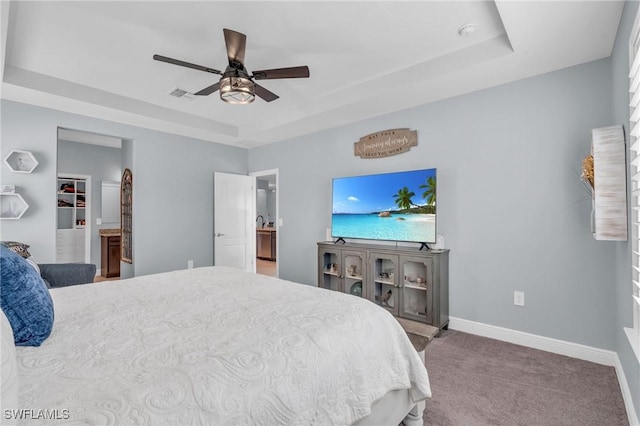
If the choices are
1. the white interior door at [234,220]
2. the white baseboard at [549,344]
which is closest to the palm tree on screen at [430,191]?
the white baseboard at [549,344]

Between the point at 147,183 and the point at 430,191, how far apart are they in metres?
3.86

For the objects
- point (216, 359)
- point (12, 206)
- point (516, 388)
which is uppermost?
point (12, 206)

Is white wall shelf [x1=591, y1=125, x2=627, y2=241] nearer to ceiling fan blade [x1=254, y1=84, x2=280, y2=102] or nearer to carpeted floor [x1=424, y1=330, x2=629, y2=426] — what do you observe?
carpeted floor [x1=424, y1=330, x2=629, y2=426]

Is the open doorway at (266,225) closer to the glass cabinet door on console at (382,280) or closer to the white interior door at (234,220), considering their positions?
the white interior door at (234,220)

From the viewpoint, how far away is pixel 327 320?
4.79 feet

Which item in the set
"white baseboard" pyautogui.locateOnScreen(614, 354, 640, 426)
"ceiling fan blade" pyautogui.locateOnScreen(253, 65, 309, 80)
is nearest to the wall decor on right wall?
"white baseboard" pyautogui.locateOnScreen(614, 354, 640, 426)

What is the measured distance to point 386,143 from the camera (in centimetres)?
391

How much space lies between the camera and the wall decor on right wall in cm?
199

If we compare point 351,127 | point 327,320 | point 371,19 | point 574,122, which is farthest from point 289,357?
point 351,127

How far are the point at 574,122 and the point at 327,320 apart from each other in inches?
109

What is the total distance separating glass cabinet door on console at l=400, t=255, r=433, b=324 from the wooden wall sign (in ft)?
4.32

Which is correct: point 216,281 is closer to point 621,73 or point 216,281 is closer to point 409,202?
point 409,202

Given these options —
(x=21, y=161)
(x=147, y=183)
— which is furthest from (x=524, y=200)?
(x=21, y=161)

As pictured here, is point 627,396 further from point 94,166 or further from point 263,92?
point 94,166
